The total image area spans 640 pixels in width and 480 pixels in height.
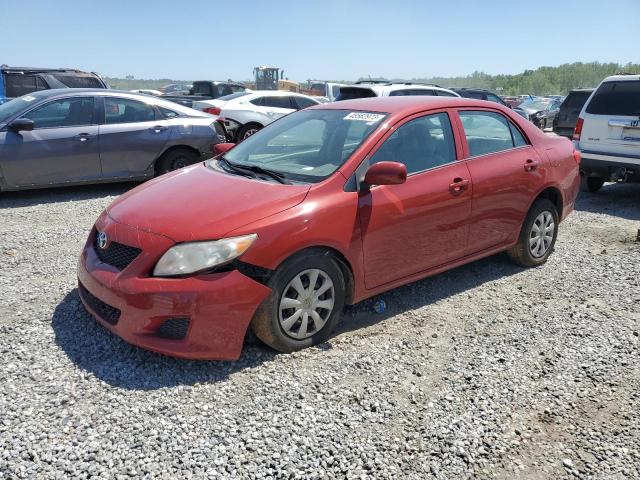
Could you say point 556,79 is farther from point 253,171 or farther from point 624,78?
point 253,171

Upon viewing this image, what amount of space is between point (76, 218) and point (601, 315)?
5808mm

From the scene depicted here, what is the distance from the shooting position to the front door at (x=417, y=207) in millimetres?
3775

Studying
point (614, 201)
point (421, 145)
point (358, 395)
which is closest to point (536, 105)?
point (614, 201)

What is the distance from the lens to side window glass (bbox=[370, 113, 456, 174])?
3986 mm

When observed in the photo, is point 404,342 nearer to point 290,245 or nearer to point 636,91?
→ point 290,245

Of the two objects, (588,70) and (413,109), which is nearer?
(413,109)

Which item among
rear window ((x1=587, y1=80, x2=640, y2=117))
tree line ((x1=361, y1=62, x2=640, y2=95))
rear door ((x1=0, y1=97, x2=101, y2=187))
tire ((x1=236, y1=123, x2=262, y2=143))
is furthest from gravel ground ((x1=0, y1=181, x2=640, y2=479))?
tree line ((x1=361, y1=62, x2=640, y2=95))

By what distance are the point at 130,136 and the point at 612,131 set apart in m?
6.98

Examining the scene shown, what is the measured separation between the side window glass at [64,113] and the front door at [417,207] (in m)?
5.49

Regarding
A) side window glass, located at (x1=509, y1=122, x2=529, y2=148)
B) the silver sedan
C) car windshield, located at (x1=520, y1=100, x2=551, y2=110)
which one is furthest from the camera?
car windshield, located at (x1=520, y1=100, x2=551, y2=110)

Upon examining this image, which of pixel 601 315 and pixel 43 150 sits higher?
pixel 43 150

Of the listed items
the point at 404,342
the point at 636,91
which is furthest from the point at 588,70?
the point at 404,342

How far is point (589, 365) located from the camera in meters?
3.51

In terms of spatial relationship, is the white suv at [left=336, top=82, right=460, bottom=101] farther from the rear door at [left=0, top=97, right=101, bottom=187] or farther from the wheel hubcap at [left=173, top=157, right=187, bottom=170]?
the rear door at [left=0, top=97, right=101, bottom=187]
